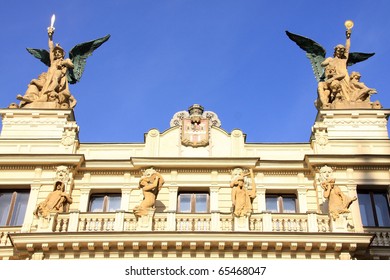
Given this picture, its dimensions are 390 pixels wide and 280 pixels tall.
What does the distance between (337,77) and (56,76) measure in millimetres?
13531

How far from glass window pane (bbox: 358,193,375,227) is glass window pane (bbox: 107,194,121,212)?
394 inches

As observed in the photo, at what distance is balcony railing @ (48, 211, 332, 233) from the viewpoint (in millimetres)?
21703

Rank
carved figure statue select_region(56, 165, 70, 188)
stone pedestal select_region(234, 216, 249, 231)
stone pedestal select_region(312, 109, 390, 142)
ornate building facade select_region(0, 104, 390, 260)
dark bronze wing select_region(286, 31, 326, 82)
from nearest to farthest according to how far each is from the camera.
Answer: ornate building facade select_region(0, 104, 390, 260), stone pedestal select_region(234, 216, 249, 231), carved figure statue select_region(56, 165, 70, 188), stone pedestal select_region(312, 109, 390, 142), dark bronze wing select_region(286, 31, 326, 82)

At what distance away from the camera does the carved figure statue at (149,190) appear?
72.2 ft

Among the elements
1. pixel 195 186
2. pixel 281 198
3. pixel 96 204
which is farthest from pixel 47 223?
pixel 281 198

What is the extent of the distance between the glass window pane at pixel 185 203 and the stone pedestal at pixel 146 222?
255 cm

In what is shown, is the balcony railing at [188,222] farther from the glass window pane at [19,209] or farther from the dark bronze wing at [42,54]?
the dark bronze wing at [42,54]

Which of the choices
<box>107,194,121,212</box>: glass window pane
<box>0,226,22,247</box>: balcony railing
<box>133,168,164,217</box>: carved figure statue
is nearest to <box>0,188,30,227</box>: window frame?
<box>0,226,22,247</box>: balcony railing

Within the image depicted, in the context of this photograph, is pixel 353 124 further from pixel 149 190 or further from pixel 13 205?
pixel 13 205

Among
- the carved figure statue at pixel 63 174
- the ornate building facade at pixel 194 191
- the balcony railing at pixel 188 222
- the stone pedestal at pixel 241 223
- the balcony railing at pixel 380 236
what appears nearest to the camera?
the ornate building facade at pixel 194 191

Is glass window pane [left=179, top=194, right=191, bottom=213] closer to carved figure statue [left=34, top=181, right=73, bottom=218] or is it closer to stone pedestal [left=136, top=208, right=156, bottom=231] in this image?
stone pedestal [left=136, top=208, right=156, bottom=231]

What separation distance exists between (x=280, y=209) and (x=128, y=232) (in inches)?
270

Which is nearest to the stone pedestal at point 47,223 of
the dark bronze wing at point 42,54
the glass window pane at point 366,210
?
the dark bronze wing at point 42,54
